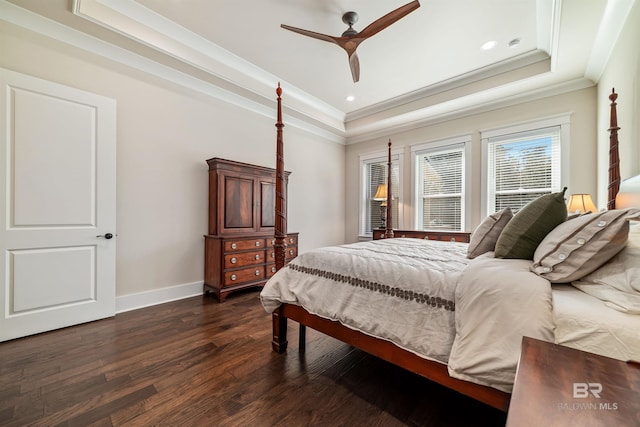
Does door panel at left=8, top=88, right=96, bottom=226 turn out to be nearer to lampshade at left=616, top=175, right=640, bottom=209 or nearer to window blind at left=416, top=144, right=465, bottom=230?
lampshade at left=616, top=175, right=640, bottom=209

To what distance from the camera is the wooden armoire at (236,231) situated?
3.23m

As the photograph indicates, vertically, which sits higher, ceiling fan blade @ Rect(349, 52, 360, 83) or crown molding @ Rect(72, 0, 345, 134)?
crown molding @ Rect(72, 0, 345, 134)

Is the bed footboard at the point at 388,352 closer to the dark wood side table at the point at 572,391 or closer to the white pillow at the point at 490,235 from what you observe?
the dark wood side table at the point at 572,391

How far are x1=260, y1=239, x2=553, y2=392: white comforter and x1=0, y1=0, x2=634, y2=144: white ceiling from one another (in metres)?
2.36

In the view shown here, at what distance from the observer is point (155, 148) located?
3094mm

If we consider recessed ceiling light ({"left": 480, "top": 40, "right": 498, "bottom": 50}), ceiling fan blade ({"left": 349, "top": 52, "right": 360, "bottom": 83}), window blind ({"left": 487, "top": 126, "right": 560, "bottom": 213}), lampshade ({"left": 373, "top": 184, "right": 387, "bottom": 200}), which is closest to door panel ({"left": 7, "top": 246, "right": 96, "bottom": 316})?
ceiling fan blade ({"left": 349, "top": 52, "right": 360, "bottom": 83})

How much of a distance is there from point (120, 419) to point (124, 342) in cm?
98

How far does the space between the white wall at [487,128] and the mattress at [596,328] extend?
10.9 feet

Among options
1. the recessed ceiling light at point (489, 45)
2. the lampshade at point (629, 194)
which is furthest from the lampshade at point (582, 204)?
the recessed ceiling light at point (489, 45)

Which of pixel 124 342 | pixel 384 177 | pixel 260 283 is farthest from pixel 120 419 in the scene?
pixel 384 177

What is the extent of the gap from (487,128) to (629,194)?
2370mm

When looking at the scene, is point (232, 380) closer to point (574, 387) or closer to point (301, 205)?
point (574, 387)

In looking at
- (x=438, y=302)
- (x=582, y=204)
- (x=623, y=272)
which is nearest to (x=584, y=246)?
(x=623, y=272)

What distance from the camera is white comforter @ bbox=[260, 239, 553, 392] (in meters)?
1.01
